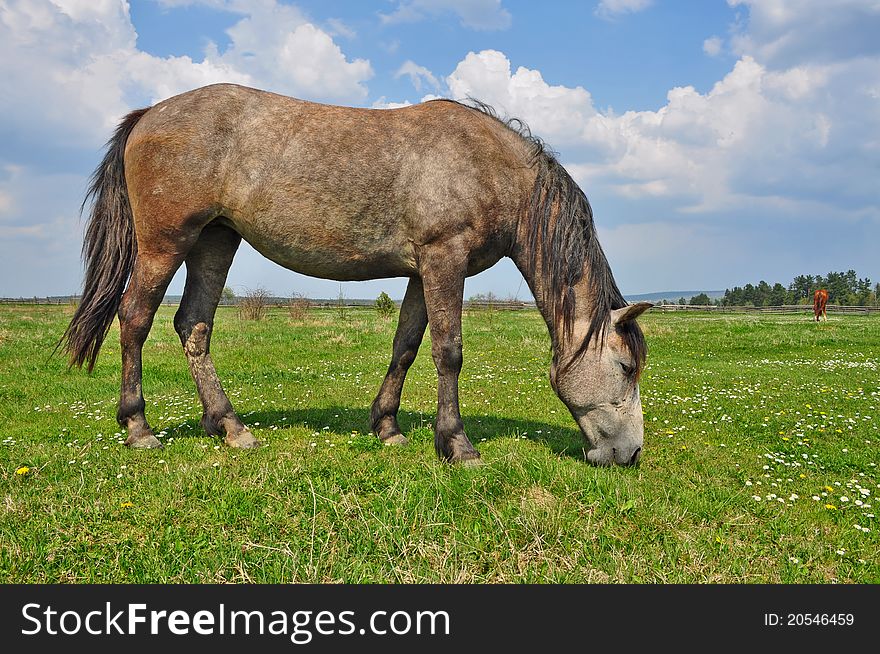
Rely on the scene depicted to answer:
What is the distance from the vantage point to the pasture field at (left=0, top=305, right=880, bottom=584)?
3494 millimetres

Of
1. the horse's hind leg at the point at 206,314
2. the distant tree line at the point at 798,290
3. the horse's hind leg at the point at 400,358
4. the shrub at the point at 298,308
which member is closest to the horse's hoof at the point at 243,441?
the horse's hind leg at the point at 206,314

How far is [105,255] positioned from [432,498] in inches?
185

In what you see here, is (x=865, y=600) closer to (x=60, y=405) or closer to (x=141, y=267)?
(x=141, y=267)

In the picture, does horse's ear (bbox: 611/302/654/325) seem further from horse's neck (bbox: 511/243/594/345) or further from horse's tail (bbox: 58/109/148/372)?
horse's tail (bbox: 58/109/148/372)

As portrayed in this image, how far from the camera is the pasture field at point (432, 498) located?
3.49m

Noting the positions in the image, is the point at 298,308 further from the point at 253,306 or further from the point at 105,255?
the point at 105,255

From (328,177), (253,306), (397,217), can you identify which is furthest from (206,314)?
(253,306)

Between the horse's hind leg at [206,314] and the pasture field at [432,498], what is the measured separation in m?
0.33

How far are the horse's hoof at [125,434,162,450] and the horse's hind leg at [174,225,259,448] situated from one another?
0.61 meters

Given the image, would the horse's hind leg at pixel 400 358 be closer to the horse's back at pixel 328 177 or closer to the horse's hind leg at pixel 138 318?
the horse's back at pixel 328 177

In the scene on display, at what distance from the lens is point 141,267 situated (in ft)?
19.6

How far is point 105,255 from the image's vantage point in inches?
250


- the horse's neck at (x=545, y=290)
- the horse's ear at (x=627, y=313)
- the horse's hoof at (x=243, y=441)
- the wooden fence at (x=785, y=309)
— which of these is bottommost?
the horse's hoof at (x=243, y=441)

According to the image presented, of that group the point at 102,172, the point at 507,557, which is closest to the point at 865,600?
the point at 507,557
